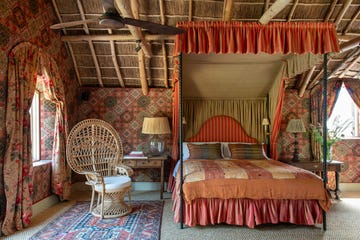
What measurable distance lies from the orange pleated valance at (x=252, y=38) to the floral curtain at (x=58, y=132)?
91.8 inches

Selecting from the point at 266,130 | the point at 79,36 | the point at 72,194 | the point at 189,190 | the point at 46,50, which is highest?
the point at 79,36

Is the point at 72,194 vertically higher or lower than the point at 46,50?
lower

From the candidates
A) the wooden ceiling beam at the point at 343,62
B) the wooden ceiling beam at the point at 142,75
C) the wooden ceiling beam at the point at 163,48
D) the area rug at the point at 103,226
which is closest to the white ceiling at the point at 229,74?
the wooden ceiling beam at the point at 163,48

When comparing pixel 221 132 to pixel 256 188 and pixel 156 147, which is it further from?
pixel 256 188

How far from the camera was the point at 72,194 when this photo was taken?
5258 mm

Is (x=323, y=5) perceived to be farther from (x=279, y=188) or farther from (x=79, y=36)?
(x=79, y=36)

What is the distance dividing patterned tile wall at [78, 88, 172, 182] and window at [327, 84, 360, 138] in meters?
3.67

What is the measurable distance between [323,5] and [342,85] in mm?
2273

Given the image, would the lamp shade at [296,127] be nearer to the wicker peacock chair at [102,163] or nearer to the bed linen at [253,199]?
the bed linen at [253,199]

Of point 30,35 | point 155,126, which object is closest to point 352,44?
point 155,126

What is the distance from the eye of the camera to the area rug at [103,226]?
325 centimetres

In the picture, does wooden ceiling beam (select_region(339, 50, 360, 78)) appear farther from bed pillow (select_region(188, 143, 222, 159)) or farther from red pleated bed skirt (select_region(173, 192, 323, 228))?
red pleated bed skirt (select_region(173, 192, 323, 228))

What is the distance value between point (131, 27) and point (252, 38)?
1.74m

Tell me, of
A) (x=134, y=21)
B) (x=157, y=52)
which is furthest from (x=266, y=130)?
(x=134, y=21)
